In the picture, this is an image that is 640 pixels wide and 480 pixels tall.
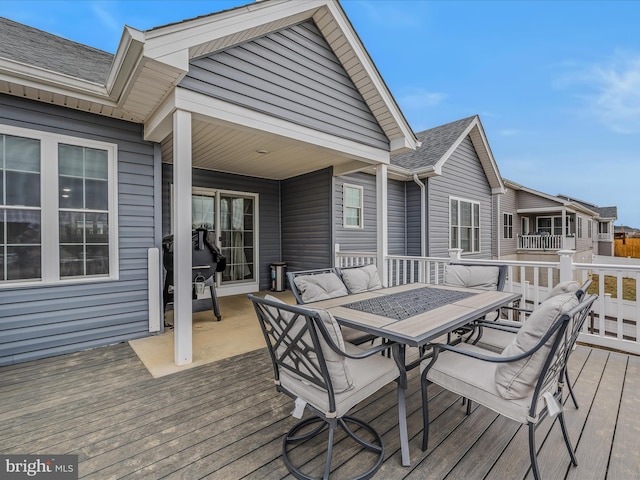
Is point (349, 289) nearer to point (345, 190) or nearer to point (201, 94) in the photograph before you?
point (201, 94)

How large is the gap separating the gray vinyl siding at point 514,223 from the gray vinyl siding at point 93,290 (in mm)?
14363

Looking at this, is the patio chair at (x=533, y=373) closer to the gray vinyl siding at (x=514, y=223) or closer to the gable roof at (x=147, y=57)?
the gable roof at (x=147, y=57)

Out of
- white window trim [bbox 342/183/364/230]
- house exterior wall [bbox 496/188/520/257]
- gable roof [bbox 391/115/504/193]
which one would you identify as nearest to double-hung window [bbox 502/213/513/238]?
house exterior wall [bbox 496/188/520/257]

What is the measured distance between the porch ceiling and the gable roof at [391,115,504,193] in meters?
2.77

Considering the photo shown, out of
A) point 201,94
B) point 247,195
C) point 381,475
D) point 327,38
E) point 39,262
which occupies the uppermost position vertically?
point 327,38

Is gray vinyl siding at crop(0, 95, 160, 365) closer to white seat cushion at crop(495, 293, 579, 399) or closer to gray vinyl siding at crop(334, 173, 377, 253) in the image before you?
gray vinyl siding at crop(334, 173, 377, 253)

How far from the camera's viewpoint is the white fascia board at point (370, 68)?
420 centimetres

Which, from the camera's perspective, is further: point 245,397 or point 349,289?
point 349,289

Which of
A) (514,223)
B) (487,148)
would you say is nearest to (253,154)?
(487,148)

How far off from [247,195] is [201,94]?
13.3 ft

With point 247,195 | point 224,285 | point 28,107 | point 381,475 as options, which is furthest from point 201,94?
point 224,285

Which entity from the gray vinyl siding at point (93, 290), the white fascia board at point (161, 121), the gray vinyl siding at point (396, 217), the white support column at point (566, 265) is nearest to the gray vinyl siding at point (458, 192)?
the gray vinyl siding at point (396, 217)

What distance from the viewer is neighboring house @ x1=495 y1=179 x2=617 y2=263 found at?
14828mm

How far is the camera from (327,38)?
438 cm
